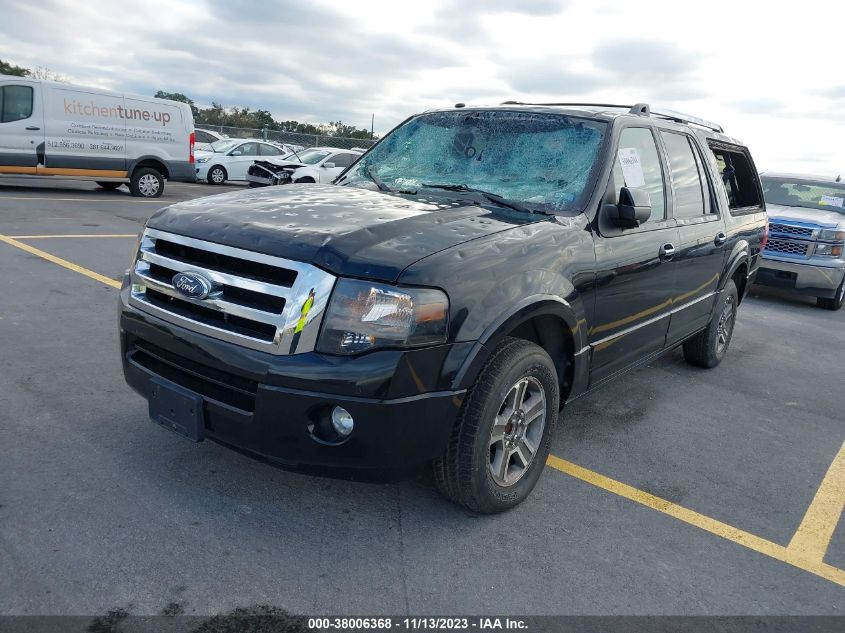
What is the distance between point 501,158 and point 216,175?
18019 mm

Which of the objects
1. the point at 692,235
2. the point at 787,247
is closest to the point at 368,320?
the point at 692,235

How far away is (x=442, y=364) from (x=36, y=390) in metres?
2.71

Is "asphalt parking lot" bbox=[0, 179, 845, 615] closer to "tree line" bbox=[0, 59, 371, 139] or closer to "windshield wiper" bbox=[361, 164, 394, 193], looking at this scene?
"windshield wiper" bbox=[361, 164, 394, 193]

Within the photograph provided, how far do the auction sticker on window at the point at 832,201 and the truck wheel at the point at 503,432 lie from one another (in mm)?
8951

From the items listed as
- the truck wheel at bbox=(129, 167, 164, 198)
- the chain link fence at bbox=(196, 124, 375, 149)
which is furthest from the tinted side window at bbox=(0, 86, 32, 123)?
the chain link fence at bbox=(196, 124, 375, 149)

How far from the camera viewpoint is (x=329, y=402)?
2.54m

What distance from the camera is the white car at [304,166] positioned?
18.3 metres

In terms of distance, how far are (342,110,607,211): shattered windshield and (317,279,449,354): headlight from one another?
4.19 feet

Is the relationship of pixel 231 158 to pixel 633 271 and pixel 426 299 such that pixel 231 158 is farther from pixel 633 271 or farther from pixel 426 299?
pixel 426 299

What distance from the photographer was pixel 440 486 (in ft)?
9.77

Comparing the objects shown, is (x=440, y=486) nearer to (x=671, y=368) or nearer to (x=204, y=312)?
(x=204, y=312)

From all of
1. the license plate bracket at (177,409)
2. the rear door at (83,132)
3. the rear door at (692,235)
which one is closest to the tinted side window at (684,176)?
the rear door at (692,235)

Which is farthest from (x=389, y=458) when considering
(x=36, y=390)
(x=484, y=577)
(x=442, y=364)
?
(x=36, y=390)

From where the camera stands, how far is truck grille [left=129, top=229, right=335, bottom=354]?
8.49 ft
